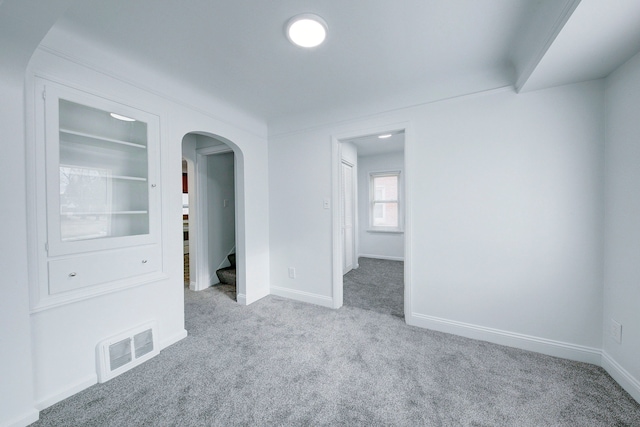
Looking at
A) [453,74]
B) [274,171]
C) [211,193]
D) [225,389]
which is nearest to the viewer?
[225,389]

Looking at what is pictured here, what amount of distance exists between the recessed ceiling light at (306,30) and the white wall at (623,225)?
200 cm

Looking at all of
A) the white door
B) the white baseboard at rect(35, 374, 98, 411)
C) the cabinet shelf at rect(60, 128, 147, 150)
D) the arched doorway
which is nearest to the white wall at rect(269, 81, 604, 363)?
the white door

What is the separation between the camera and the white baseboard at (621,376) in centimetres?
150

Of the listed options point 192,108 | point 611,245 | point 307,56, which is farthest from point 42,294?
point 611,245

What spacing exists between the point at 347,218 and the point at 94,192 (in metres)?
3.59

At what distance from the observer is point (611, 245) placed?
1.72 m

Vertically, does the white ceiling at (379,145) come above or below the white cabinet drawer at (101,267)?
above

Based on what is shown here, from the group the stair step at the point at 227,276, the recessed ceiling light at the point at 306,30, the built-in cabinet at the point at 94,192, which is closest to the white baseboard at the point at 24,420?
the built-in cabinet at the point at 94,192

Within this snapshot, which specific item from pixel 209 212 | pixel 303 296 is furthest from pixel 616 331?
pixel 209 212

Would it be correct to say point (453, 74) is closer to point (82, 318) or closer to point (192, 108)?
point (192, 108)

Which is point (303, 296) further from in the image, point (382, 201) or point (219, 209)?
point (382, 201)

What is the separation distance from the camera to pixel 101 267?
1.74m

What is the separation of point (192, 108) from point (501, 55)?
279cm

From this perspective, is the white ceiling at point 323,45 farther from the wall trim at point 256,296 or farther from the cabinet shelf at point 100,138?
the wall trim at point 256,296
